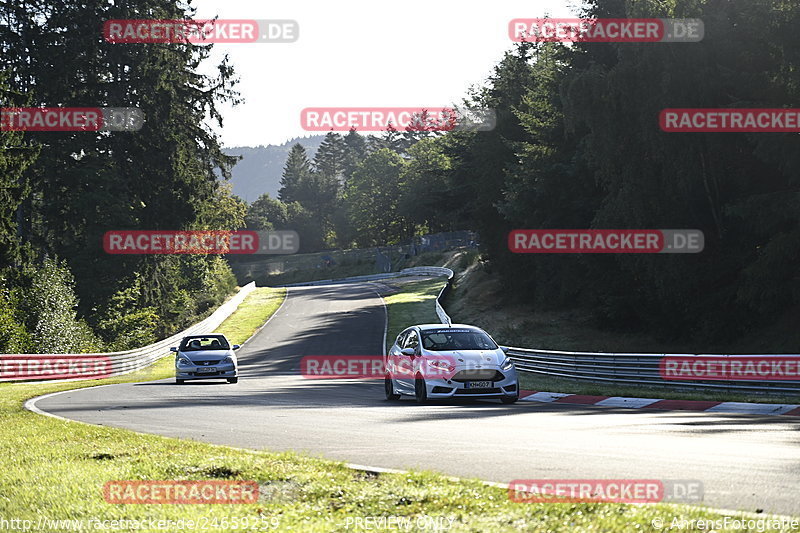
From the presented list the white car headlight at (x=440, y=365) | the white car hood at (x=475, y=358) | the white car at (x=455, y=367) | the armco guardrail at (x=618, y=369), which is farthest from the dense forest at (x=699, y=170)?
the white car headlight at (x=440, y=365)

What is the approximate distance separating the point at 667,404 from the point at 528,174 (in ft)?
105

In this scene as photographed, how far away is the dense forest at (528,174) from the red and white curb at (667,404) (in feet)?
42.0

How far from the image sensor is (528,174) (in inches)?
1965

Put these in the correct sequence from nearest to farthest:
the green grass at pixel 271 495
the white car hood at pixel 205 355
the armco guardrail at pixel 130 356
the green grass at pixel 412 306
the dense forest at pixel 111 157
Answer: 1. the green grass at pixel 271 495
2. the white car hood at pixel 205 355
3. the armco guardrail at pixel 130 356
4. the dense forest at pixel 111 157
5. the green grass at pixel 412 306

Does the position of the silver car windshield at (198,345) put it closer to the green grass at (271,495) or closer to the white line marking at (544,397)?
the white line marking at (544,397)

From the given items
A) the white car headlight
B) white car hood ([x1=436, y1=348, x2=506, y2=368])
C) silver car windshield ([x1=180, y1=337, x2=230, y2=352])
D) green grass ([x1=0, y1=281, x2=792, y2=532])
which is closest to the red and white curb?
white car hood ([x1=436, y1=348, x2=506, y2=368])

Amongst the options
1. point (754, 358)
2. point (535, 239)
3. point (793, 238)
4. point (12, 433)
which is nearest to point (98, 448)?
point (12, 433)

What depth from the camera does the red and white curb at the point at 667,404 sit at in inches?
665

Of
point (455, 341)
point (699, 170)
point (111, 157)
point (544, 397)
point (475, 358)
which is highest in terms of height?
point (111, 157)

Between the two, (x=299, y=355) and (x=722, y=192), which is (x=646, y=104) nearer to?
(x=722, y=192)

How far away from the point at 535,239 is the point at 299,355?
47.5 ft

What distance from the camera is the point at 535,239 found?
2067 inches

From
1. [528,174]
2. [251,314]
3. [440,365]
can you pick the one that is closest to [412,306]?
[251,314]

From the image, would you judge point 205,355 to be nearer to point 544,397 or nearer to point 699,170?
point 544,397
